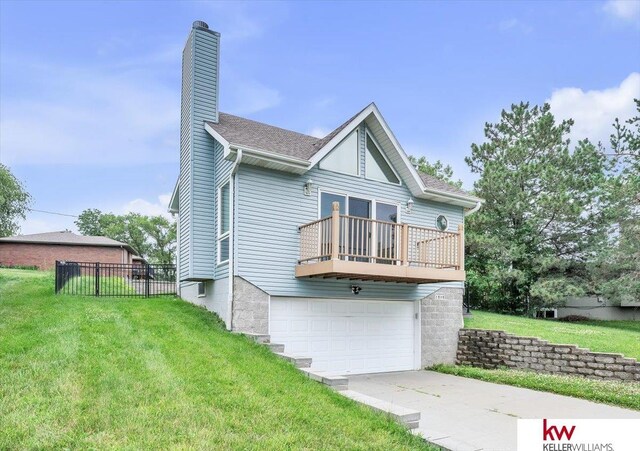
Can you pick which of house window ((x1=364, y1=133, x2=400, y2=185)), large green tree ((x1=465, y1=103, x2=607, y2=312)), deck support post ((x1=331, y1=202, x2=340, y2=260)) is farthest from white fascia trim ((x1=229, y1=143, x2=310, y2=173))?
large green tree ((x1=465, y1=103, x2=607, y2=312))

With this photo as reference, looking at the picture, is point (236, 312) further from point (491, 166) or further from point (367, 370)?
point (491, 166)

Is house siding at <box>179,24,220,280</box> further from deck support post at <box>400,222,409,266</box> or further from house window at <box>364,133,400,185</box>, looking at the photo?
deck support post at <box>400,222,409,266</box>

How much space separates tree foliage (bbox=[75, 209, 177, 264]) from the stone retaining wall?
35.5 m

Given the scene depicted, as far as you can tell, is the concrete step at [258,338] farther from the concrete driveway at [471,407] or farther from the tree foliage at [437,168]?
the tree foliage at [437,168]

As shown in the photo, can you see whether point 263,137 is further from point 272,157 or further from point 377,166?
point 377,166

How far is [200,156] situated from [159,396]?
691 centimetres

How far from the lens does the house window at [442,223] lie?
40.7 feet

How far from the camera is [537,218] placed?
2147 centimetres

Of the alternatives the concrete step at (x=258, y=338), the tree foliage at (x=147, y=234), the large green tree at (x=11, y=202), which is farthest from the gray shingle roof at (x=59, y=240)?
the concrete step at (x=258, y=338)

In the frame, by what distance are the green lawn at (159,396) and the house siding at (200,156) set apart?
99.5 inches

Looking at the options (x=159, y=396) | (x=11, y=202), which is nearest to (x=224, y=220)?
(x=159, y=396)

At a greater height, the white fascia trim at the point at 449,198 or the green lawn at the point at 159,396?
the white fascia trim at the point at 449,198

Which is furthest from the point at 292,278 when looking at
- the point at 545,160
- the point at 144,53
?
the point at 545,160

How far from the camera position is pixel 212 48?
10977 mm
